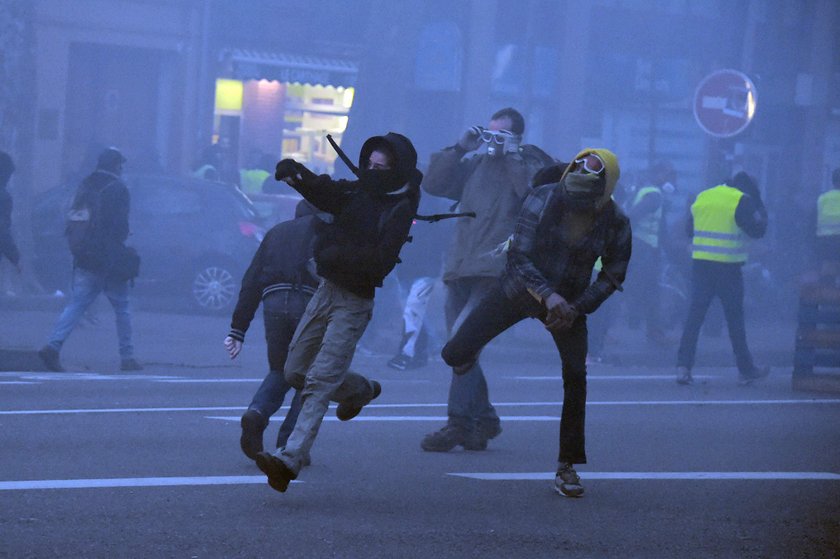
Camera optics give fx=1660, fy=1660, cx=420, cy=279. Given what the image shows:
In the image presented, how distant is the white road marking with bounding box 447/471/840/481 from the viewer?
8234 mm

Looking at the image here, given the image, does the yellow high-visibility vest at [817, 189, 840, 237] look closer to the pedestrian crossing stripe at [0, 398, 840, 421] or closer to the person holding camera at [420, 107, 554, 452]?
the pedestrian crossing stripe at [0, 398, 840, 421]

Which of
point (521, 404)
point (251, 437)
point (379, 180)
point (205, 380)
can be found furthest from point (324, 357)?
point (205, 380)

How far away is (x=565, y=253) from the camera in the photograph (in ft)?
25.7

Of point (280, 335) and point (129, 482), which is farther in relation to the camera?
point (280, 335)

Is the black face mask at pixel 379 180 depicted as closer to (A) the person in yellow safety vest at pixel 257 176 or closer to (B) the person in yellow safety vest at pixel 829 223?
(B) the person in yellow safety vest at pixel 829 223

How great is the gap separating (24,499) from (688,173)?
26.6 m

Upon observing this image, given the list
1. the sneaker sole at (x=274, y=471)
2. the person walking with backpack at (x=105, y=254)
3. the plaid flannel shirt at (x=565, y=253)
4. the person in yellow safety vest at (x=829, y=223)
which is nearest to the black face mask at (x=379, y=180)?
the plaid flannel shirt at (x=565, y=253)

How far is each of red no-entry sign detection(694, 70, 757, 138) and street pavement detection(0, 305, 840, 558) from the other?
5235 millimetres

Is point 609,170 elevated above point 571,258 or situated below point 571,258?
above

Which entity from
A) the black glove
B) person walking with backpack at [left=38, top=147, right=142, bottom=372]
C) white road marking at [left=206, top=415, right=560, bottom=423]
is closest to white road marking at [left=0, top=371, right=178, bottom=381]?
person walking with backpack at [left=38, top=147, right=142, bottom=372]

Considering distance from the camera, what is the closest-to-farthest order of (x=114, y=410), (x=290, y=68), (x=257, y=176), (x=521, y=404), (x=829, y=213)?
(x=114, y=410) → (x=521, y=404) → (x=829, y=213) → (x=257, y=176) → (x=290, y=68)

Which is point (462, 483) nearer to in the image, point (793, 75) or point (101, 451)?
point (101, 451)

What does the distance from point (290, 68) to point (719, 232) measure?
1518 cm

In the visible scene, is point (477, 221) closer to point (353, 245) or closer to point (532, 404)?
point (353, 245)
